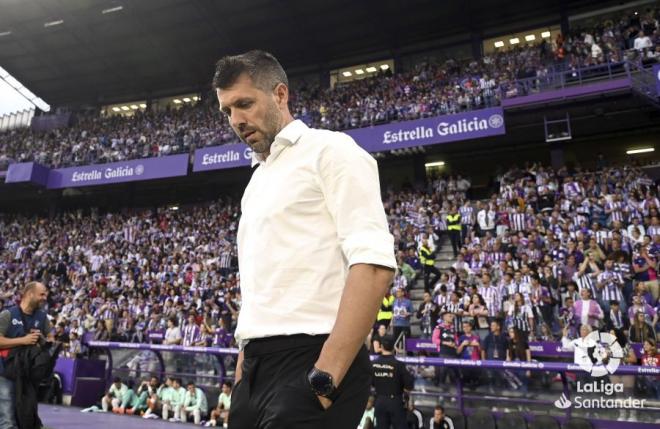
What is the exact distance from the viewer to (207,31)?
Result: 94.1 ft

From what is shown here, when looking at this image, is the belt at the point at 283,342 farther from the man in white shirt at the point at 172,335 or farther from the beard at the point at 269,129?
the man in white shirt at the point at 172,335

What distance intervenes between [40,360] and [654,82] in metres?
19.5

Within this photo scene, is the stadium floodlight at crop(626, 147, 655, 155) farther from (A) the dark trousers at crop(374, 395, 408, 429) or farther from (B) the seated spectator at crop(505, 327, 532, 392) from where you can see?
(A) the dark trousers at crop(374, 395, 408, 429)

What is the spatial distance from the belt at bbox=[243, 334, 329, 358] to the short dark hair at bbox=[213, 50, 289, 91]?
868mm

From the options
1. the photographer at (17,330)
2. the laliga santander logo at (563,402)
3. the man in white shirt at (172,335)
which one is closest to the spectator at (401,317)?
the laliga santander logo at (563,402)

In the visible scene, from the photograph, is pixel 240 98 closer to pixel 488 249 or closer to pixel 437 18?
pixel 488 249

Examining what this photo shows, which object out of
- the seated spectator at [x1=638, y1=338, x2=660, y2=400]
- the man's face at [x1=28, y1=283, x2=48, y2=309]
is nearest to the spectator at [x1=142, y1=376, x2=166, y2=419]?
the man's face at [x1=28, y1=283, x2=48, y2=309]

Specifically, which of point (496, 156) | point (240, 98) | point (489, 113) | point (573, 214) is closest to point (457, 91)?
point (489, 113)

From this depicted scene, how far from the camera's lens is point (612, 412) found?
8016 millimetres

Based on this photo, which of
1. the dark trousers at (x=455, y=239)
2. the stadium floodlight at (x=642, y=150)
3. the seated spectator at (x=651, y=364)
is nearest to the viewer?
the seated spectator at (x=651, y=364)

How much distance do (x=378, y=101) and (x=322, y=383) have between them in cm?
2375

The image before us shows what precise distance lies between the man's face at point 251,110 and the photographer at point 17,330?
5074 millimetres

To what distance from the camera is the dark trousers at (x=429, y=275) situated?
1506 centimetres

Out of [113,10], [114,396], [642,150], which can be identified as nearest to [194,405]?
[114,396]
